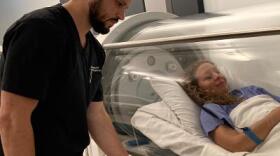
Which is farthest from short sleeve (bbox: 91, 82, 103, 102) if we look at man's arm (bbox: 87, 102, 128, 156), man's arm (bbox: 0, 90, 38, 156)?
man's arm (bbox: 0, 90, 38, 156)

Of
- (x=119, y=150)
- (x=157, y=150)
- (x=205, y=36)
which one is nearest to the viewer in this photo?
(x=205, y=36)

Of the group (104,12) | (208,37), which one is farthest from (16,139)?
(208,37)

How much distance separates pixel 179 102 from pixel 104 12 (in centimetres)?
67

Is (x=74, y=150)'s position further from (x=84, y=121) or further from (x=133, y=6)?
(x=133, y=6)

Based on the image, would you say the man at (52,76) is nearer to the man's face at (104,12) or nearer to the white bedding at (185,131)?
the man's face at (104,12)

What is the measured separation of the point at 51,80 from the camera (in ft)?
3.46

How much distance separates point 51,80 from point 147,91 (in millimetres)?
678

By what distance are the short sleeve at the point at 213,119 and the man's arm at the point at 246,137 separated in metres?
0.08

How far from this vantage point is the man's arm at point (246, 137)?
1.27m

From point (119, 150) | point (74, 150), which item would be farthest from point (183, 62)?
point (74, 150)

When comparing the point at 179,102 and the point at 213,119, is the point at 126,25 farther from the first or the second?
the point at 213,119

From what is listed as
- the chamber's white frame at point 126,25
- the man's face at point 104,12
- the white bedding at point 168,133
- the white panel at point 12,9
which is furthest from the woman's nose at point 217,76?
the white panel at point 12,9

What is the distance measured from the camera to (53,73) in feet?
3.40

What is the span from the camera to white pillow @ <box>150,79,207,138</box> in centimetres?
154
